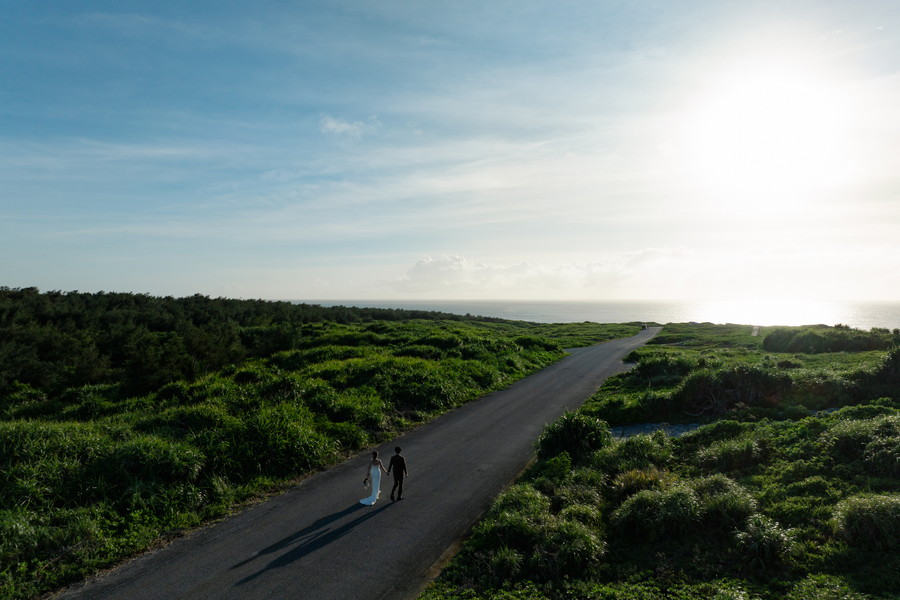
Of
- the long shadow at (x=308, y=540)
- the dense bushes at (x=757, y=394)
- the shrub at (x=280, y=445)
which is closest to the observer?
the long shadow at (x=308, y=540)

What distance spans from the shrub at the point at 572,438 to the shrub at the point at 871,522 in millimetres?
7154

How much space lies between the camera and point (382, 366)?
26328 millimetres

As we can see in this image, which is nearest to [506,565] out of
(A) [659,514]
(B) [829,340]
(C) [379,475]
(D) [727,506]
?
(A) [659,514]

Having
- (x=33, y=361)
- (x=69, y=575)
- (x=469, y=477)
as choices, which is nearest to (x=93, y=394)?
(x=33, y=361)

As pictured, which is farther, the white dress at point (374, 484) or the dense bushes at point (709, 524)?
the white dress at point (374, 484)

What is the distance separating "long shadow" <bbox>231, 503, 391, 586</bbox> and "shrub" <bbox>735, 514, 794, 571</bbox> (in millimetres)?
8780

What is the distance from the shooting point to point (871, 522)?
876cm

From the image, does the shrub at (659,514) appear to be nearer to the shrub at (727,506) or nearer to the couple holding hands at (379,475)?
the shrub at (727,506)

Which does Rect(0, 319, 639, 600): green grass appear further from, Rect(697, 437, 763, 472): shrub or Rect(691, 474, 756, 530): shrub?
Rect(697, 437, 763, 472): shrub

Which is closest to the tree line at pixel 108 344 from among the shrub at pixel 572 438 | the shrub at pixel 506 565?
the shrub at pixel 572 438

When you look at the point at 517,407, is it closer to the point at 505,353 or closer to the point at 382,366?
the point at 382,366

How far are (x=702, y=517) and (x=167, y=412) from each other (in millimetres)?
18518

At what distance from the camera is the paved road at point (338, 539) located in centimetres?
923

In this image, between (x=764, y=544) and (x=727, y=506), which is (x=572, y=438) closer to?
(x=727, y=506)
